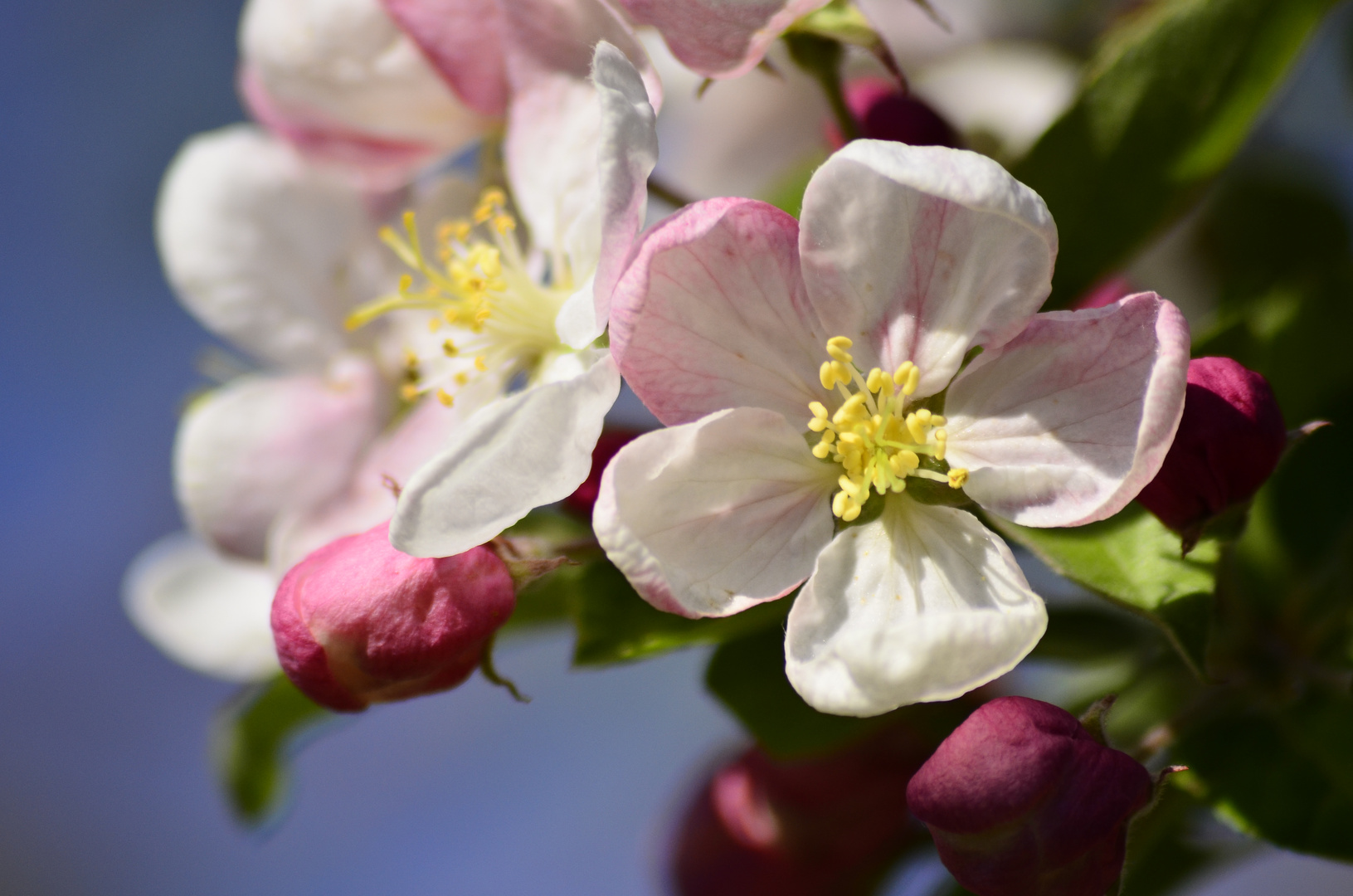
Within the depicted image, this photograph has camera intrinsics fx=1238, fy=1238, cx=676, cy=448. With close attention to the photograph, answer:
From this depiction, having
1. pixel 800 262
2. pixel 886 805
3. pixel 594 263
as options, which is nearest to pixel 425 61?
pixel 594 263

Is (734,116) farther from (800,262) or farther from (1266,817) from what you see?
(1266,817)

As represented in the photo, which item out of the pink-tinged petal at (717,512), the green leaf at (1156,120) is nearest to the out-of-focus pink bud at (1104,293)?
the green leaf at (1156,120)

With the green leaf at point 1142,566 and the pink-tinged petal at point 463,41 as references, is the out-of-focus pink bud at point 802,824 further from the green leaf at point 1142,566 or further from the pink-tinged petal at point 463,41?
the pink-tinged petal at point 463,41

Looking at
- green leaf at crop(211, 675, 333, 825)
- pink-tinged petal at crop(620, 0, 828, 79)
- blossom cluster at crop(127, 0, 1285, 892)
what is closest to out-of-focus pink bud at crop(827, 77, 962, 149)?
blossom cluster at crop(127, 0, 1285, 892)

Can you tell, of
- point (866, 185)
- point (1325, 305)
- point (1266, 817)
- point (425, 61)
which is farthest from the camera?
point (1325, 305)

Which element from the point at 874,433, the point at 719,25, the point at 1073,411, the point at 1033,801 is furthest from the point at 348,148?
the point at 1033,801

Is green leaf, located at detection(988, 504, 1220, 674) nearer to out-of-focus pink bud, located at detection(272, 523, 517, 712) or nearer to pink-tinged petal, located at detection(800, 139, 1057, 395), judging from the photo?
pink-tinged petal, located at detection(800, 139, 1057, 395)
